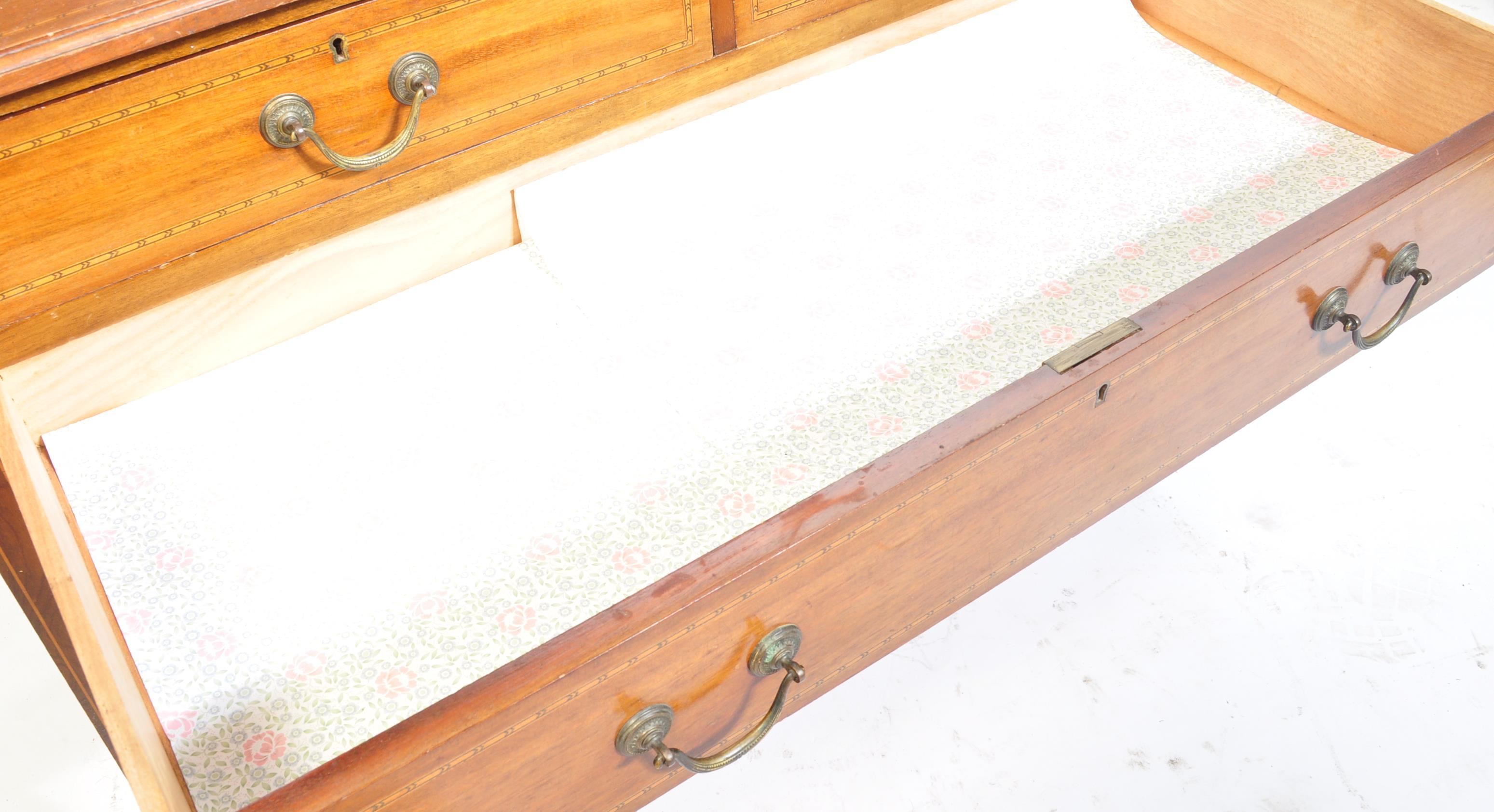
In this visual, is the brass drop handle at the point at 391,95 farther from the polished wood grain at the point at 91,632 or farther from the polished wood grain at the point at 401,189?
the polished wood grain at the point at 91,632

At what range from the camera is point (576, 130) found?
1200 mm

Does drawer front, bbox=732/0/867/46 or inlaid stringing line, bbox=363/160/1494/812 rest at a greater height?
drawer front, bbox=732/0/867/46

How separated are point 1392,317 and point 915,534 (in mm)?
626

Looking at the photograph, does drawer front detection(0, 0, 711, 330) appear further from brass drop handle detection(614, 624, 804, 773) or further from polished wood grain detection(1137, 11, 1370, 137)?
polished wood grain detection(1137, 11, 1370, 137)

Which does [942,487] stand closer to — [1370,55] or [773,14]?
[773,14]

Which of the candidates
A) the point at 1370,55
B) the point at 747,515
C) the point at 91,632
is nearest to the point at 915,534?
the point at 747,515

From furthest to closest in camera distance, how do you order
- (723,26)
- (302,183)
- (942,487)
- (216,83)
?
(723,26), (302,183), (216,83), (942,487)

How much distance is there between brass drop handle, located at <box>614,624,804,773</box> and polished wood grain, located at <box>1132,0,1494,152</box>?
101 cm

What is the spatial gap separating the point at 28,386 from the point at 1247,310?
3.43 feet

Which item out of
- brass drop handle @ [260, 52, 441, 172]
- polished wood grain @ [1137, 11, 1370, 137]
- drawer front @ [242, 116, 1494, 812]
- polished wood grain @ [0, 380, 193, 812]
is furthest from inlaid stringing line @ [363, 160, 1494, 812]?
brass drop handle @ [260, 52, 441, 172]

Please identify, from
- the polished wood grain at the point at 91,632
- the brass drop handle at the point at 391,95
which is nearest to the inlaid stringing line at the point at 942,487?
the polished wood grain at the point at 91,632

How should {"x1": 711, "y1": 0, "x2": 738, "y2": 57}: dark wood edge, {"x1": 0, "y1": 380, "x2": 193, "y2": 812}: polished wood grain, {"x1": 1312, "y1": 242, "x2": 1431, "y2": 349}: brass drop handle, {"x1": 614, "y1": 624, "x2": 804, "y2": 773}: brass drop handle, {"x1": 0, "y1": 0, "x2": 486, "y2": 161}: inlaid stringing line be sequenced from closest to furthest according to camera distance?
1. {"x1": 0, "y1": 380, "x2": 193, "y2": 812}: polished wood grain
2. {"x1": 614, "y1": 624, "x2": 804, "y2": 773}: brass drop handle
3. {"x1": 0, "y1": 0, "x2": 486, "y2": 161}: inlaid stringing line
4. {"x1": 1312, "y1": 242, "x2": 1431, "y2": 349}: brass drop handle
5. {"x1": 711, "y1": 0, "x2": 738, "y2": 57}: dark wood edge

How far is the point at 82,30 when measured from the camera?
2.84 ft

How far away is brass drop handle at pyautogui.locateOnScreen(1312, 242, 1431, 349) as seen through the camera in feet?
3.40
